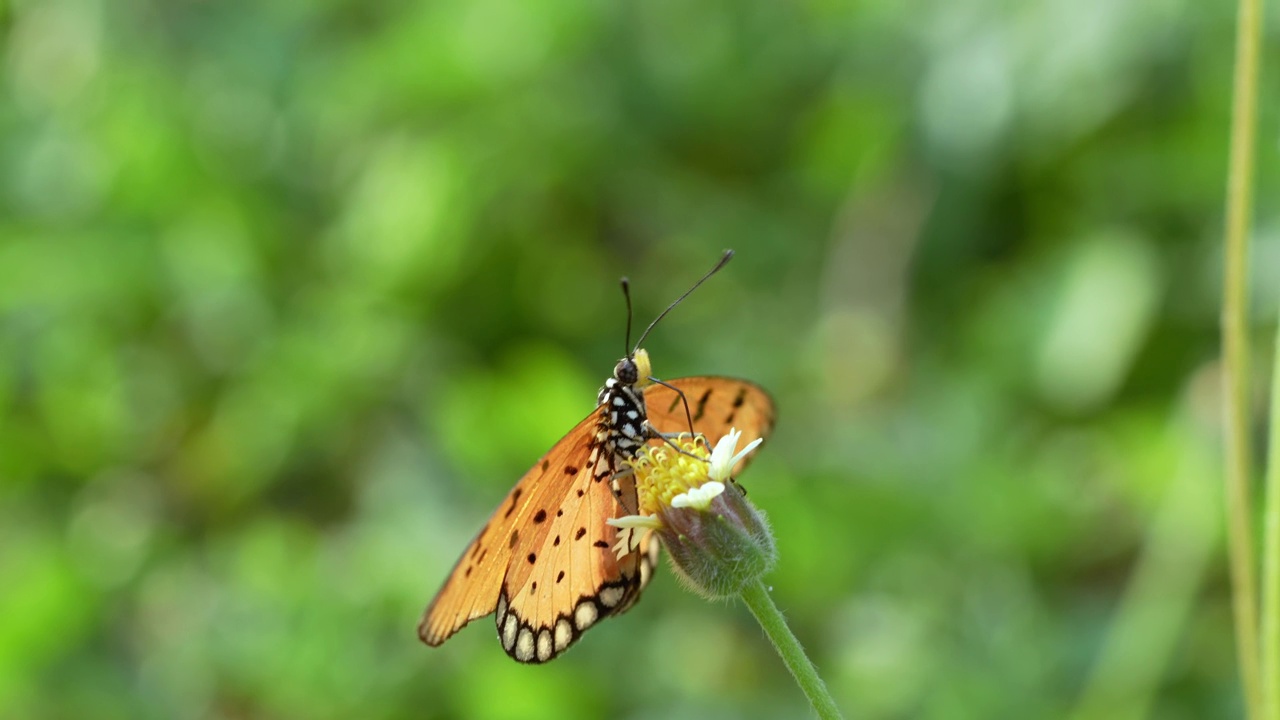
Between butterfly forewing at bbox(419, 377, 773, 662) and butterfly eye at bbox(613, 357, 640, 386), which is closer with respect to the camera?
butterfly forewing at bbox(419, 377, 773, 662)

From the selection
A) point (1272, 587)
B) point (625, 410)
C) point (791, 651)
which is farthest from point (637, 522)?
point (1272, 587)

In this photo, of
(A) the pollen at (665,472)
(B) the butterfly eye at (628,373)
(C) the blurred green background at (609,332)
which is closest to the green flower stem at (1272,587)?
(A) the pollen at (665,472)

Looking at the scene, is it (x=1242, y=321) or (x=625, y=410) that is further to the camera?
(x=625, y=410)

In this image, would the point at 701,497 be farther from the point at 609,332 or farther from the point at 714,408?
the point at 609,332

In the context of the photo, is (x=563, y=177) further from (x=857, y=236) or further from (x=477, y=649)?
(x=477, y=649)

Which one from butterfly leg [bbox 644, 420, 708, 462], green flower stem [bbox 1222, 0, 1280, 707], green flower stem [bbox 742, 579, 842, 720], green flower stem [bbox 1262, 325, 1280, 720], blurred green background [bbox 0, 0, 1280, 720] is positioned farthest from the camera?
blurred green background [bbox 0, 0, 1280, 720]

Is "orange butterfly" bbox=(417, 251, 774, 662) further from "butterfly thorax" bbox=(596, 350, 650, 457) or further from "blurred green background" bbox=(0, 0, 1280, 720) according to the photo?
"blurred green background" bbox=(0, 0, 1280, 720)

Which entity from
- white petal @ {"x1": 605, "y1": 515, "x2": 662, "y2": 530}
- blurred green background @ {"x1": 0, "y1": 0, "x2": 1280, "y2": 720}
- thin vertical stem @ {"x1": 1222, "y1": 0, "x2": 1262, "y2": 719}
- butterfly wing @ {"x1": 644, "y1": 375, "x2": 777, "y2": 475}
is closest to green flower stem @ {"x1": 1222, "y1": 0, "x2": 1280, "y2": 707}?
thin vertical stem @ {"x1": 1222, "y1": 0, "x2": 1262, "y2": 719}
